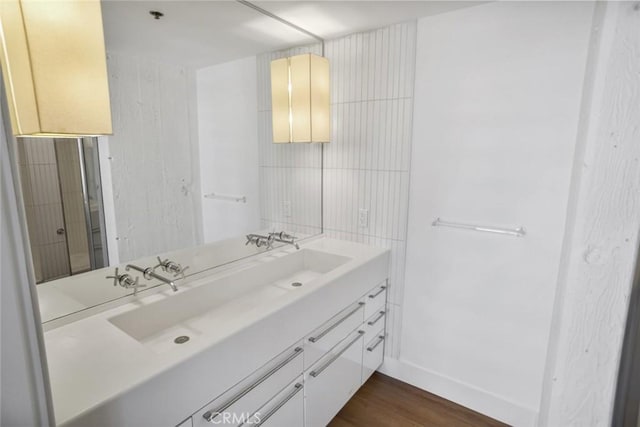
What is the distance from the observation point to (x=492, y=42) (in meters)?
1.69

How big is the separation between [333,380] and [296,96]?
5.39 ft

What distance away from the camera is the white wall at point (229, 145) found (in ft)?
5.41

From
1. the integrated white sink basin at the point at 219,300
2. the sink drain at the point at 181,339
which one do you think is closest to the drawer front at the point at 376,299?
the integrated white sink basin at the point at 219,300

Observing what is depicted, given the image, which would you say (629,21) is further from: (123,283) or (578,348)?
(123,283)

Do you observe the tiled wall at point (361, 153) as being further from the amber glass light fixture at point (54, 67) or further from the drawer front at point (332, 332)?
the amber glass light fixture at point (54, 67)

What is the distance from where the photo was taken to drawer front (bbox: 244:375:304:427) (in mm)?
1272

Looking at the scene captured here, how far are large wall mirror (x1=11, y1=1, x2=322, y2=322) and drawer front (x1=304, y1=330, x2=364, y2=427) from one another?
2.46 ft

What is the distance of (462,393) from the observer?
2012mm

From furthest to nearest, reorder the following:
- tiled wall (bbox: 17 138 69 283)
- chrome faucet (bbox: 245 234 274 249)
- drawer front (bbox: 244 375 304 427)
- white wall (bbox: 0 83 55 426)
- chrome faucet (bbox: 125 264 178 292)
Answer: chrome faucet (bbox: 245 234 274 249), chrome faucet (bbox: 125 264 178 292), drawer front (bbox: 244 375 304 427), tiled wall (bbox: 17 138 69 283), white wall (bbox: 0 83 55 426)

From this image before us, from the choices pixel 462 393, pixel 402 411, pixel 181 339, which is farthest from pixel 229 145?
pixel 462 393

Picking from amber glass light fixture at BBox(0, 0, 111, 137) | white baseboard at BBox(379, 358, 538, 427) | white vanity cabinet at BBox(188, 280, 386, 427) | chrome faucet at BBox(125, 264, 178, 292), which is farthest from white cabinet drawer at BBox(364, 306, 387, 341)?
amber glass light fixture at BBox(0, 0, 111, 137)

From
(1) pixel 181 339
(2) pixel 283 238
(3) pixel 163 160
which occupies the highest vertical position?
(3) pixel 163 160

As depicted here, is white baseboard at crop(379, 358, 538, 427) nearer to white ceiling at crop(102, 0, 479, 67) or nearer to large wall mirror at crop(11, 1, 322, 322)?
large wall mirror at crop(11, 1, 322, 322)

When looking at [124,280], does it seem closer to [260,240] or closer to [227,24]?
[260,240]
